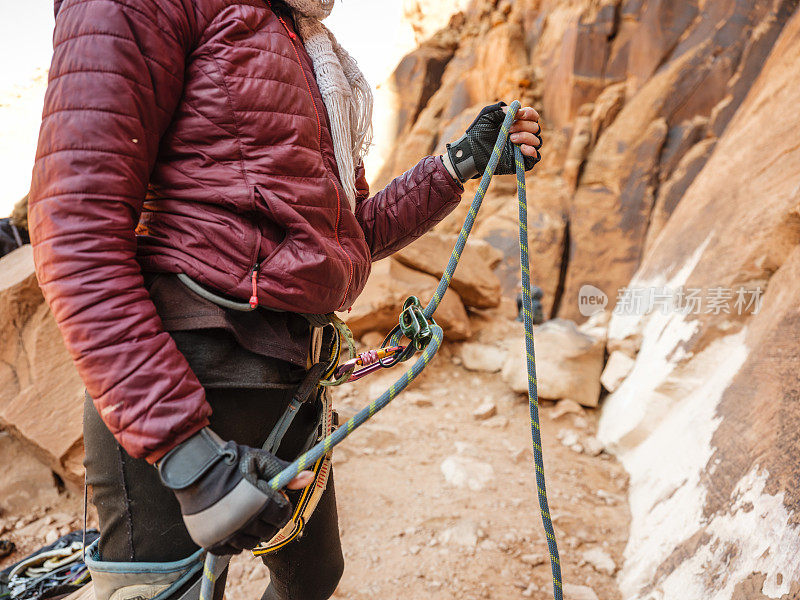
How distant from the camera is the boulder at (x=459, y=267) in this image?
16.2 feet

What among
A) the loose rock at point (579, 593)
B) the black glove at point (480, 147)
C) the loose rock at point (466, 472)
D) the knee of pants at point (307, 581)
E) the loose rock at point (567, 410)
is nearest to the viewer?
the knee of pants at point (307, 581)

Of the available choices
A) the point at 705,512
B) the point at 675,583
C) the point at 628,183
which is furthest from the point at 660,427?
the point at 628,183

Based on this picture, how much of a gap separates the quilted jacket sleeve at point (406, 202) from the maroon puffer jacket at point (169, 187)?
0.27m

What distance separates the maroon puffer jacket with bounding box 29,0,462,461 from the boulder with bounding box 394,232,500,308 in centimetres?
383

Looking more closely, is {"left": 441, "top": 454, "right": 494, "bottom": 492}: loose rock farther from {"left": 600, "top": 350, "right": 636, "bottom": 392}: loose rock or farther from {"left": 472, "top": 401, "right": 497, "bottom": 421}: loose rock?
{"left": 600, "top": 350, "right": 636, "bottom": 392}: loose rock

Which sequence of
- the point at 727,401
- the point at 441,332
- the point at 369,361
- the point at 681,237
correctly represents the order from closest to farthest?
the point at 441,332, the point at 369,361, the point at 727,401, the point at 681,237

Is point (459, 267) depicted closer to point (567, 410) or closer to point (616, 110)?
point (567, 410)

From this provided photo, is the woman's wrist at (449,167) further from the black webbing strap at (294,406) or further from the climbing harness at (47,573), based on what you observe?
the climbing harness at (47,573)

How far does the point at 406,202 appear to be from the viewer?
1.37m

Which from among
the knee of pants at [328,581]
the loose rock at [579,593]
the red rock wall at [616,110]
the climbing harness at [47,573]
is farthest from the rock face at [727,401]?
the red rock wall at [616,110]

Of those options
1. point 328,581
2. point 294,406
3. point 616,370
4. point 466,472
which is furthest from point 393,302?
point 294,406

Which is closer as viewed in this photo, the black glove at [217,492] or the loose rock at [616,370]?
the black glove at [217,492]

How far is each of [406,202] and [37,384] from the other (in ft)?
8.34

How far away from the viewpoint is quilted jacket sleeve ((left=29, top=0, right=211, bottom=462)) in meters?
0.70
